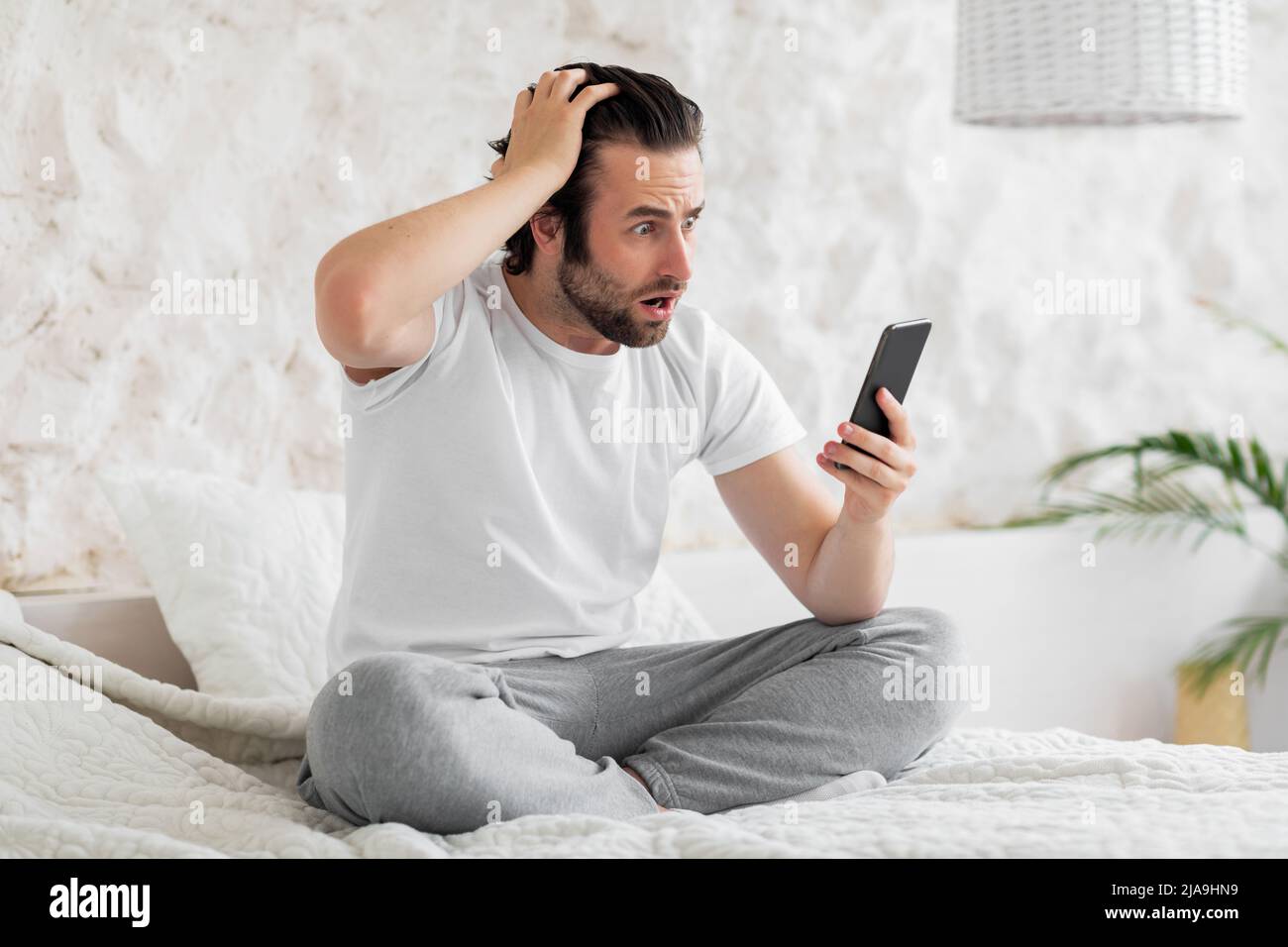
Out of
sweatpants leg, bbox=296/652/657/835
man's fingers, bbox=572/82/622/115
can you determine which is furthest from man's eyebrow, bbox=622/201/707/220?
sweatpants leg, bbox=296/652/657/835

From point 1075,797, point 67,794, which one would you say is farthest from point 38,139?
point 1075,797

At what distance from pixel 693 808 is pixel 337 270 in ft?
2.08

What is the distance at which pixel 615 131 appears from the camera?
1554 mm

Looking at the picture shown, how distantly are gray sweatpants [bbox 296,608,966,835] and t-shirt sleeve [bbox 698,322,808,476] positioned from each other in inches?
9.0

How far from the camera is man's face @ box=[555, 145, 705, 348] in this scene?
154cm

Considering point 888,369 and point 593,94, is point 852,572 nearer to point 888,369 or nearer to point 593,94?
point 888,369

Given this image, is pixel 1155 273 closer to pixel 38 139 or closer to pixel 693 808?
pixel 693 808

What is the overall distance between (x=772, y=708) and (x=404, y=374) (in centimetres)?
53

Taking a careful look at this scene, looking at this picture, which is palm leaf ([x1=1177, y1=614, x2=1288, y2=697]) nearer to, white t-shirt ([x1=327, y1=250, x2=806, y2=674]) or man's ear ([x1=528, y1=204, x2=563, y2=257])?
white t-shirt ([x1=327, y1=250, x2=806, y2=674])

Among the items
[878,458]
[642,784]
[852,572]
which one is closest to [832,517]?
[852,572]

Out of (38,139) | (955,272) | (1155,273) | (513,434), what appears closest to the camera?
(513,434)

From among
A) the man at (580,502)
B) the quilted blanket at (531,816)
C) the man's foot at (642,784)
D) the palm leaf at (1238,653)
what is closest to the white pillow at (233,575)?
the quilted blanket at (531,816)
